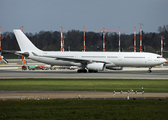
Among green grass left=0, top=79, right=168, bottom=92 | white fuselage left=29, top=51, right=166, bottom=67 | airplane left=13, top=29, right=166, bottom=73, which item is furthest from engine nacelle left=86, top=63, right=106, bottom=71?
green grass left=0, top=79, right=168, bottom=92

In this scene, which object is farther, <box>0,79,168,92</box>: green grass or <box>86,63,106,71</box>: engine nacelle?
<box>86,63,106,71</box>: engine nacelle

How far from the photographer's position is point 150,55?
189 ft

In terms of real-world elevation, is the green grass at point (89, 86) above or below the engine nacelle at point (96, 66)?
below
